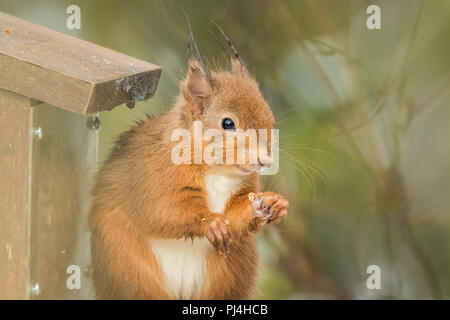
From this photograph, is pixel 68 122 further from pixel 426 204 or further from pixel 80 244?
pixel 426 204

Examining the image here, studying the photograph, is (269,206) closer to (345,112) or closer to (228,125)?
(228,125)

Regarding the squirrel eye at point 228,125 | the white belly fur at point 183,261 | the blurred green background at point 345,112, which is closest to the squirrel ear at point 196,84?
the squirrel eye at point 228,125

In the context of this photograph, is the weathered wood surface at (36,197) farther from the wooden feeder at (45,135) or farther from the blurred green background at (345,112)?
the blurred green background at (345,112)

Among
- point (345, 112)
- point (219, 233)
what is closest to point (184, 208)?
point (219, 233)

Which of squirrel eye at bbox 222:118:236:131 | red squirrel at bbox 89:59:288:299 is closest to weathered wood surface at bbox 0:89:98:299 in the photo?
red squirrel at bbox 89:59:288:299

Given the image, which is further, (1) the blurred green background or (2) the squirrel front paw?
(1) the blurred green background

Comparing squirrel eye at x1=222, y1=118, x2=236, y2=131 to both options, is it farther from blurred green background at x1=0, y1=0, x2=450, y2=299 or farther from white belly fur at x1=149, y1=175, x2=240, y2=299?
blurred green background at x1=0, y1=0, x2=450, y2=299

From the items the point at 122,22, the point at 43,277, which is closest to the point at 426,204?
the point at 122,22
